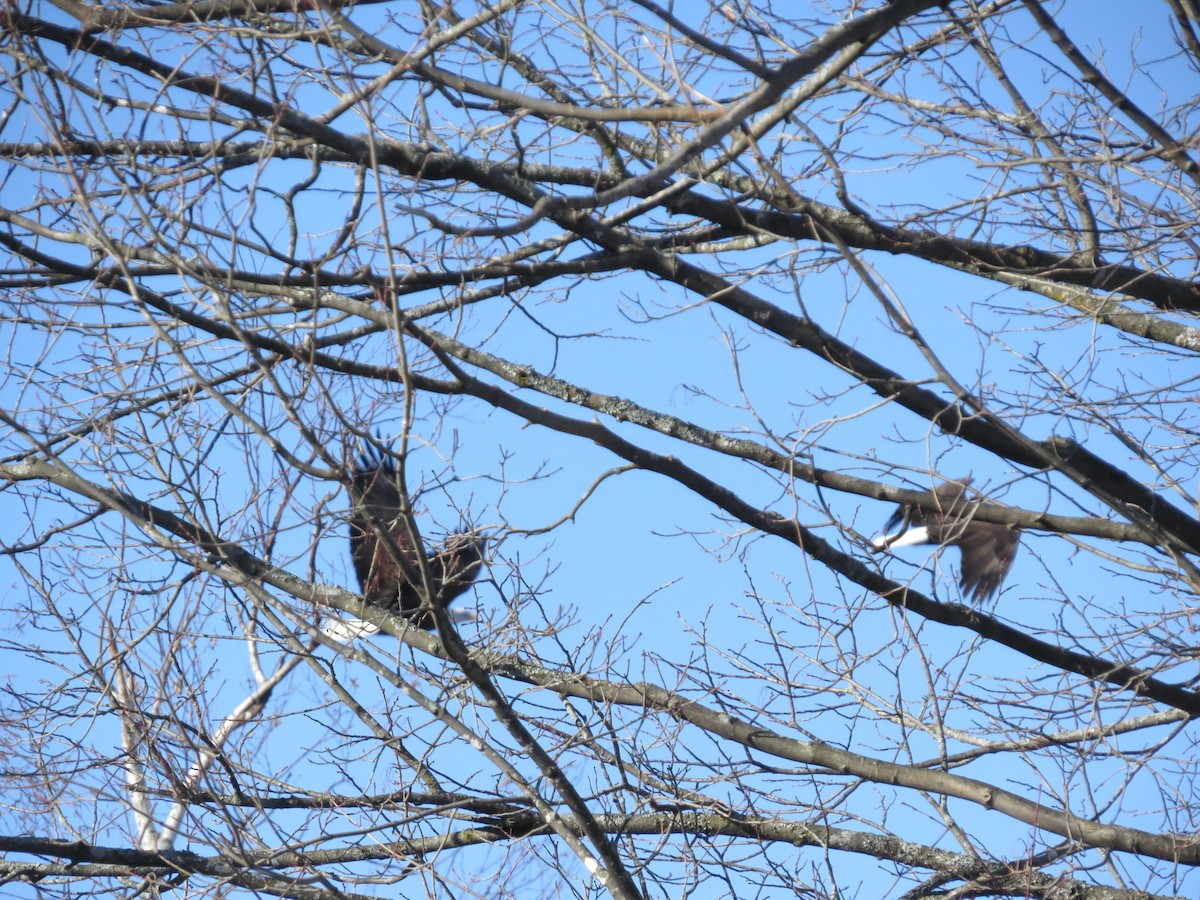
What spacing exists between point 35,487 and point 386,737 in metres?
1.70

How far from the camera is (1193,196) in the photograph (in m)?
3.98

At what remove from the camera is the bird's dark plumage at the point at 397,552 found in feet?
11.0

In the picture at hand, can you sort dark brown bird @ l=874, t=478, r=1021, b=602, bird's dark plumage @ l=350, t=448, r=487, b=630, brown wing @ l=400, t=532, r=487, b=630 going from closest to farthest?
1. bird's dark plumage @ l=350, t=448, r=487, b=630
2. brown wing @ l=400, t=532, r=487, b=630
3. dark brown bird @ l=874, t=478, r=1021, b=602

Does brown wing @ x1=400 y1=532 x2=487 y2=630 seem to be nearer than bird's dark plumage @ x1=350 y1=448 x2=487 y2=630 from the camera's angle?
No

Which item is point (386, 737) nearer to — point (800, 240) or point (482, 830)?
point (482, 830)

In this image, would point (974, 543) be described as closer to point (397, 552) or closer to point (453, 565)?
point (453, 565)

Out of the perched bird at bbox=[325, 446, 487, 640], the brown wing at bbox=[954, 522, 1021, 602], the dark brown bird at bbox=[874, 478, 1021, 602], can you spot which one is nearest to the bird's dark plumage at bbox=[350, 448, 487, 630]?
the perched bird at bbox=[325, 446, 487, 640]

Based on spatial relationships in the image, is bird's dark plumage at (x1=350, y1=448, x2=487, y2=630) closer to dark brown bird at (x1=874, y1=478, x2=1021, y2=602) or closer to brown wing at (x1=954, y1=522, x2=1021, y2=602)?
dark brown bird at (x1=874, y1=478, x2=1021, y2=602)

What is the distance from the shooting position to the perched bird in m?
3.36

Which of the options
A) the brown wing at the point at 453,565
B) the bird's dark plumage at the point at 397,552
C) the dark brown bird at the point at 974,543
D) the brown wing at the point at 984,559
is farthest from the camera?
the brown wing at the point at 984,559

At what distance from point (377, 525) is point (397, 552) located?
0.12m

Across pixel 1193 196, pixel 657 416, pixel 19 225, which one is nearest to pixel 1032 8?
pixel 1193 196

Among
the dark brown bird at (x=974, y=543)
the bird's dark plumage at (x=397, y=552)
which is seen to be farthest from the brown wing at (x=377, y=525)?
the dark brown bird at (x=974, y=543)

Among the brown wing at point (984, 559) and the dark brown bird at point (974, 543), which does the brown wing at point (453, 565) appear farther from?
the brown wing at point (984, 559)
